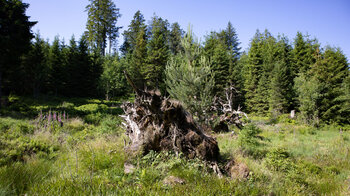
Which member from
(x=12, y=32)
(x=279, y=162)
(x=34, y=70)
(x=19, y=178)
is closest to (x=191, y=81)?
(x=279, y=162)

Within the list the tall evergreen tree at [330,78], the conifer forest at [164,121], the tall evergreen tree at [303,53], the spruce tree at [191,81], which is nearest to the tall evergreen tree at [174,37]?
the conifer forest at [164,121]

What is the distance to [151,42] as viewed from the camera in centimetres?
2788

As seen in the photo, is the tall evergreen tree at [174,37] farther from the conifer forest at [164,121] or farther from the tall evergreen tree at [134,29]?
the tall evergreen tree at [134,29]

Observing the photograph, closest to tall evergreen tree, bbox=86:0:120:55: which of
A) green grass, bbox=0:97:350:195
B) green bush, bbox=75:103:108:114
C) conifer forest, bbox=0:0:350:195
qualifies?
conifer forest, bbox=0:0:350:195

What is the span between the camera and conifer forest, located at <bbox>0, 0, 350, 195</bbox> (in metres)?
2.98

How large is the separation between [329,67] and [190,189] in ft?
87.2

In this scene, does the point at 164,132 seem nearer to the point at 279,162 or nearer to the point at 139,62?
the point at 279,162

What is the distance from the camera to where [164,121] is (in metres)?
4.05

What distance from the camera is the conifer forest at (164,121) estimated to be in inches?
117

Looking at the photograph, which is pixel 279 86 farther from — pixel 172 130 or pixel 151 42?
pixel 172 130

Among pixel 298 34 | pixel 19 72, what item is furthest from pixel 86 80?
pixel 298 34

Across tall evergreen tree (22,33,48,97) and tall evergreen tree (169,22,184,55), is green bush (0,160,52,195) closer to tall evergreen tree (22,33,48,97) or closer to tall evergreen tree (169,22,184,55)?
tall evergreen tree (22,33,48,97)

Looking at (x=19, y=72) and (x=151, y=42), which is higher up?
(x=151, y=42)

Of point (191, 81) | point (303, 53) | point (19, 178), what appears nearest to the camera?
point (19, 178)
